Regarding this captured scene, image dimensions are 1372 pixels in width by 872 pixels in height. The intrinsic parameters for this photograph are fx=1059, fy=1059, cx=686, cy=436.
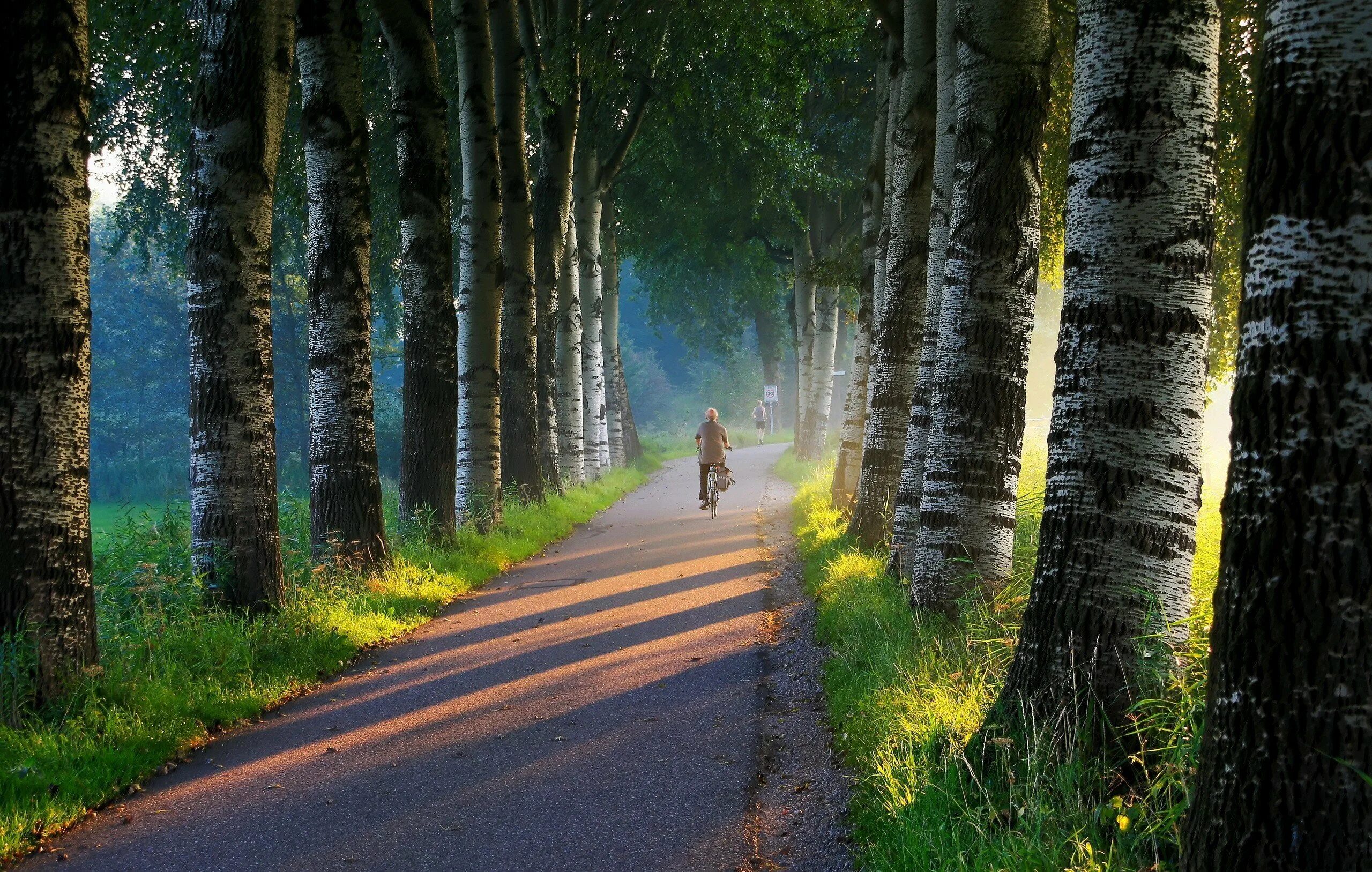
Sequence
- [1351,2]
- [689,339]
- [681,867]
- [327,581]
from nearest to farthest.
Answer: [1351,2]
[681,867]
[327,581]
[689,339]

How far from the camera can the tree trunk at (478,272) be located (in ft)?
43.8

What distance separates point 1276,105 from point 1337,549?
117cm

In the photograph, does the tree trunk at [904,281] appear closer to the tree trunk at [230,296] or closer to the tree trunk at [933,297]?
the tree trunk at [933,297]

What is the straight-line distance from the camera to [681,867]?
4.27 meters

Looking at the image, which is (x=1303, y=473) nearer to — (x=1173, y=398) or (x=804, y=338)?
(x=1173, y=398)

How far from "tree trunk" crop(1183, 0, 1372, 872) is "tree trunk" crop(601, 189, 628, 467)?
25.1 meters

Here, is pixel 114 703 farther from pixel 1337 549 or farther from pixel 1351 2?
pixel 1351 2

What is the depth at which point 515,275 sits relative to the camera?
15.6 m

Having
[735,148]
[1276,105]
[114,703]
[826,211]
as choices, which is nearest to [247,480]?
[114,703]

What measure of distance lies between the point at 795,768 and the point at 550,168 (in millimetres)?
13928

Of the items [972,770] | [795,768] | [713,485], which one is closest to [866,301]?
[713,485]

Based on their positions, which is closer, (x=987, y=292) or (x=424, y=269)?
(x=987, y=292)

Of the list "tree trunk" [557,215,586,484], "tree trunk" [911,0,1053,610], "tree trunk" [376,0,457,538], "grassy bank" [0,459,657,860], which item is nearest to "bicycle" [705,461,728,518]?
"tree trunk" [557,215,586,484]

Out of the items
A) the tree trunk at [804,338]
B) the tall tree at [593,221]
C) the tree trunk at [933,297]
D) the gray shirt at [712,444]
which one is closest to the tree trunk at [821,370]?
the tree trunk at [804,338]
